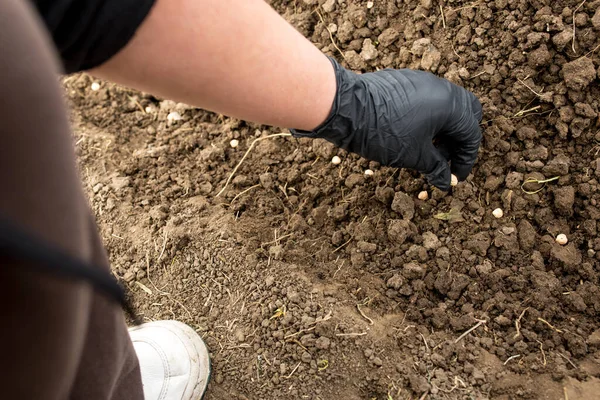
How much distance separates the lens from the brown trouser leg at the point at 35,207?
471 millimetres

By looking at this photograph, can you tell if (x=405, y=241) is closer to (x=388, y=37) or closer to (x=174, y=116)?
(x=388, y=37)

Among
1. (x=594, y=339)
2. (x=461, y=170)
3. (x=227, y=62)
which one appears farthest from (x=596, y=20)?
(x=227, y=62)

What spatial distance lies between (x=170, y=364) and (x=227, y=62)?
2.91ft

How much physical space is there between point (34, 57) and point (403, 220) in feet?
4.30

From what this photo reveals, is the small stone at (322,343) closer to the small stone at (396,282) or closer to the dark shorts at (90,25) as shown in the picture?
the small stone at (396,282)

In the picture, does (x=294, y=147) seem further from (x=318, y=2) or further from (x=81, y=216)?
(x=81, y=216)

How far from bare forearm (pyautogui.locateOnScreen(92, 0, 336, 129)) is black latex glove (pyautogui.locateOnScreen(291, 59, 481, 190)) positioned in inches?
5.2

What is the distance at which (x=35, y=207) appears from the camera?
50cm

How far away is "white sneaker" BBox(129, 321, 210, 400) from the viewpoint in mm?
1435

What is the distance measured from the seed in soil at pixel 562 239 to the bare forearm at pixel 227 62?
0.87m

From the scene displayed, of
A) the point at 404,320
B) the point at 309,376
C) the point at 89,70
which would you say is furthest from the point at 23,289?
the point at 404,320

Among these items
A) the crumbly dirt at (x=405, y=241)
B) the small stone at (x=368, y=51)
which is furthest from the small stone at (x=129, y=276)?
the small stone at (x=368, y=51)

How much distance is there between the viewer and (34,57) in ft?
1.65

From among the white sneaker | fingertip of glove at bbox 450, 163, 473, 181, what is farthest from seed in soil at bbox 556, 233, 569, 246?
the white sneaker
